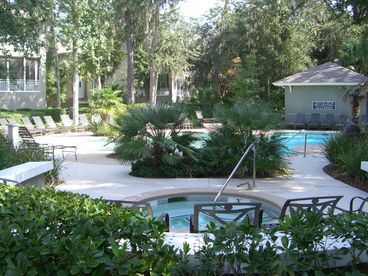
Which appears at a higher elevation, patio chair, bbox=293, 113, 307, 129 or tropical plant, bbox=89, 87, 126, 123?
tropical plant, bbox=89, 87, 126, 123

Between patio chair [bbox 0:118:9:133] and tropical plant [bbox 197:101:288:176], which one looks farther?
patio chair [bbox 0:118:9:133]

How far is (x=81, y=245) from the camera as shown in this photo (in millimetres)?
2592

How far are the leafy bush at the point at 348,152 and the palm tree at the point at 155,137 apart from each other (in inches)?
137

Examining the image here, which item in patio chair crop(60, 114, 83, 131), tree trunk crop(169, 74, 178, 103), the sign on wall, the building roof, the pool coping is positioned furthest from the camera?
tree trunk crop(169, 74, 178, 103)

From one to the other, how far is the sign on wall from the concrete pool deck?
45.4 feet

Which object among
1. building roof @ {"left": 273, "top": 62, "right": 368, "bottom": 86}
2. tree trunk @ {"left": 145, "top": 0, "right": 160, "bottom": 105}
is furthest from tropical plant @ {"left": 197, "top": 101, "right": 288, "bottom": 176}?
tree trunk @ {"left": 145, "top": 0, "right": 160, "bottom": 105}

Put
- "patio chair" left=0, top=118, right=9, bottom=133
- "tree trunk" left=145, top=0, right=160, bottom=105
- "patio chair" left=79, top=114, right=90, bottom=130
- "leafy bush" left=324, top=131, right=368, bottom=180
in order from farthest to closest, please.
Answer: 1. "tree trunk" left=145, top=0, right=160, bottom=105
2. "patio chair" left=79, top=114, right=90, bottom=130
3. "patio chair" left=0, top=118, right=9, bottom=133
4. "leafy bush" left=324, top=131, right=368, bottom=180

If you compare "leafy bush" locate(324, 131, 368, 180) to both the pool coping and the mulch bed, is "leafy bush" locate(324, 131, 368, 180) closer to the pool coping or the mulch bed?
the mulch bed

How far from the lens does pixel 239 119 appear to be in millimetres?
11031

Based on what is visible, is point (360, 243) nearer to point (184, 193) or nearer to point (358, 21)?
point (184, 193)

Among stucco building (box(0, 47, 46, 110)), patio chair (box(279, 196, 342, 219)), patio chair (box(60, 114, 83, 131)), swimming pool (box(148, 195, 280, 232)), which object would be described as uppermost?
stucco building (box(0, 47, 46, 110))

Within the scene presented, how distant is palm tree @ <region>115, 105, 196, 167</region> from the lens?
11.0 metres

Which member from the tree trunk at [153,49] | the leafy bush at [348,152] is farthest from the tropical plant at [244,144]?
the tree trunk at [153,49]

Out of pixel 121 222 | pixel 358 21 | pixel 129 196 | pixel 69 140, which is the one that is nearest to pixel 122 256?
pixel 121 222
